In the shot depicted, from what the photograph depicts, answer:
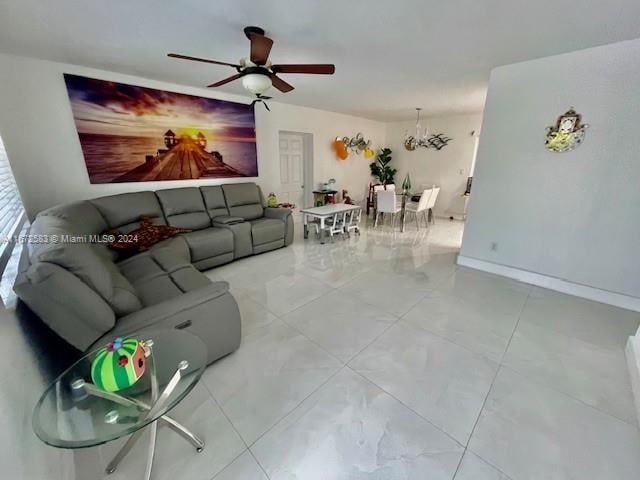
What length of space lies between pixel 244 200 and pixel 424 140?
5.04 m

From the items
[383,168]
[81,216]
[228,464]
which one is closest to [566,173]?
[228,464]

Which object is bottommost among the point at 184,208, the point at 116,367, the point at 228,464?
the point at 228,464

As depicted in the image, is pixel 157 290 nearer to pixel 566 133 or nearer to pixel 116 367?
pixel 116 367

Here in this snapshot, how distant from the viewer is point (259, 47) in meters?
1.92

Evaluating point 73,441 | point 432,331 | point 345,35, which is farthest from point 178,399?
point 345,35

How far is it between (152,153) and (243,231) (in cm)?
165

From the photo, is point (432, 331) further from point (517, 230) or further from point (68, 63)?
point (68, 63)

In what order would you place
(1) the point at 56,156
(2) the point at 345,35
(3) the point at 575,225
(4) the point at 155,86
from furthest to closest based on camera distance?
(4) the point at 155,86 < (1) the point at 56,156 < (3) the point at 575,225 < (2) the point at 345,35

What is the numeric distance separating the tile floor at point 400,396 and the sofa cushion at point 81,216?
58.8 inches

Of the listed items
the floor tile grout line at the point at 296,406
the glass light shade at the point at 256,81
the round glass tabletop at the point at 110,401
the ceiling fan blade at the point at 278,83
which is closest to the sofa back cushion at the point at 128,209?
the glass light shade at the point at 256,81

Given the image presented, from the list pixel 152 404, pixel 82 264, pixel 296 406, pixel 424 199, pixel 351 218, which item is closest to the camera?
pixel 152 404

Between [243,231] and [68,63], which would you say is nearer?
[68,63]

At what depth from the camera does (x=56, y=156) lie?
9.62 ft

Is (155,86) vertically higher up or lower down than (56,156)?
higher up
